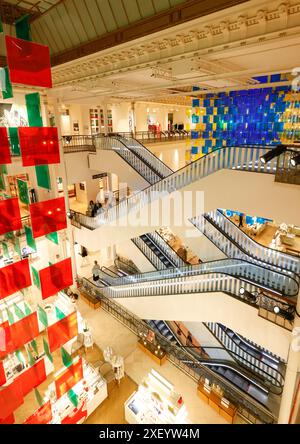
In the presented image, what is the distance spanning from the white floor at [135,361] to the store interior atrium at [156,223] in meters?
0.06

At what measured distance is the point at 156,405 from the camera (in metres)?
7.51

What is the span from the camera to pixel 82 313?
12133 millimetres

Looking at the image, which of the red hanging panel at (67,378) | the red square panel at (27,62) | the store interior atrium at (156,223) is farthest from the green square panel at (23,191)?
the red hanging panel at (67,378)

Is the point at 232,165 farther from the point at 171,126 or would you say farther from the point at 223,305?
the point at 171,126

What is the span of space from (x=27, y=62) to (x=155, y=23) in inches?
101

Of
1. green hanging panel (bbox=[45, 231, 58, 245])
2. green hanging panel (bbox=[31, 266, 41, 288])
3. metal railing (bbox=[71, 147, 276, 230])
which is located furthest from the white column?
green hanging panel (bbox=[31, 266, 41, 288])

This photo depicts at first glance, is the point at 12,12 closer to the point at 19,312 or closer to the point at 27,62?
the point at 27,62

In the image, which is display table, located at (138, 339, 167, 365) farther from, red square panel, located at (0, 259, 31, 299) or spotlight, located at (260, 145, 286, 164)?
spotlight, located at (260, 145, 286, 164)

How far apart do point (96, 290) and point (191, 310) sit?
6.33 meters

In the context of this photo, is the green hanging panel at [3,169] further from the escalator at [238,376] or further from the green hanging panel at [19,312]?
the escalator at [238,376]

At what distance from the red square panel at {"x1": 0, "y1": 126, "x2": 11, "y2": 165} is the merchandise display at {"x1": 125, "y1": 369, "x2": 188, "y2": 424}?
739 cm

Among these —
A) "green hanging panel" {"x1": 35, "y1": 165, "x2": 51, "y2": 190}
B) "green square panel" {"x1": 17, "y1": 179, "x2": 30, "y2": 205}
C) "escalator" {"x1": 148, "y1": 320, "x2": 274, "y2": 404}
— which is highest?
"green hanging panel" {"x1": 35, "y1": 165, "x2": 51, "y2": 190}

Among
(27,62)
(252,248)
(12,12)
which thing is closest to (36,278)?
(27,62)

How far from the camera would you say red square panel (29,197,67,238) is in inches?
173
